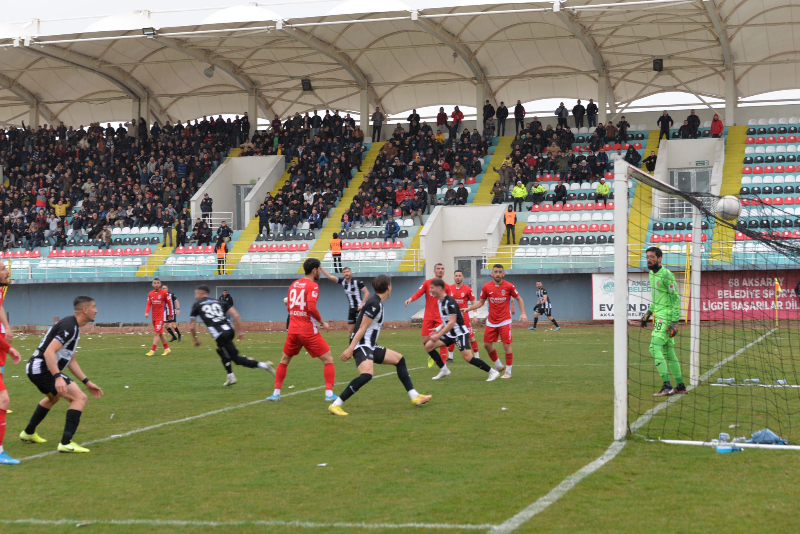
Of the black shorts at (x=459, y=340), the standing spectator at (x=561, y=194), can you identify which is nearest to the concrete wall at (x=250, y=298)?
the standing spectator at (x=561, y=194)

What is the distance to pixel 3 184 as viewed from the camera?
44781 mm

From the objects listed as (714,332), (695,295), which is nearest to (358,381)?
(695,295)

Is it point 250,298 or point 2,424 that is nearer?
point 2,424

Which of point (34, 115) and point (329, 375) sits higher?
point (34, 115)

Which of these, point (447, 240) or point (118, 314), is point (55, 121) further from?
point (447, 240)

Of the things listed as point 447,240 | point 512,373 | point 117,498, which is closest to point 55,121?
point 447,240

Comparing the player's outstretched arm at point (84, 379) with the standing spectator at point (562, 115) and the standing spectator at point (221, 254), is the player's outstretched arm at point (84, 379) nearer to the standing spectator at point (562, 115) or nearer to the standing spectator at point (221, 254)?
the standing spectator at point (221, 254)

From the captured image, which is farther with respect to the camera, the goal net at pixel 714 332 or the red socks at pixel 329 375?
the red socks at pixel 329 375

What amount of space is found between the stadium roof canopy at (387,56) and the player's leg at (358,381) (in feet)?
77.1

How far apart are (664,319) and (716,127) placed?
29.1m

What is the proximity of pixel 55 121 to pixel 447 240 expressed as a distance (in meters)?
27.4

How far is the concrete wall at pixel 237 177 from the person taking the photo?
40844 millimetres

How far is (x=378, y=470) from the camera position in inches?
303

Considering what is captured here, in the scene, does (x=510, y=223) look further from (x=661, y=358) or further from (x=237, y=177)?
(x=661, y=358)
